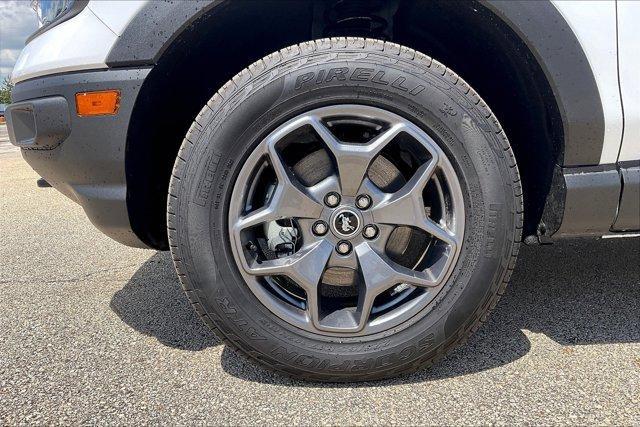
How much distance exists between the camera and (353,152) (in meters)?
1.40

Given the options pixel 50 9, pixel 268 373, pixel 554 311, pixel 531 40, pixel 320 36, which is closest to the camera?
pixel 531 40

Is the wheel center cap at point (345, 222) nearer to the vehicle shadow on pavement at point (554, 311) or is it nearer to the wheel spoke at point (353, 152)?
the wheel spoke at point (353, 152)

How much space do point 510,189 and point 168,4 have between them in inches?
48.1

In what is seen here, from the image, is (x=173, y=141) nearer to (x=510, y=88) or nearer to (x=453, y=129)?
(x=453, y=129)

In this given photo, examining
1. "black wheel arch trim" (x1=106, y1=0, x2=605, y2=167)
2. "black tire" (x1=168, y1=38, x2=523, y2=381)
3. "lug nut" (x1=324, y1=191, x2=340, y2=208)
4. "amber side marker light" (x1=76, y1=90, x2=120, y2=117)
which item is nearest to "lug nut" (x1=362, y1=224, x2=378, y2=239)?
"lug nut" (x1=324, y1=191, x2=340, y2=208)

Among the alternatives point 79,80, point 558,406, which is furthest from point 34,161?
point 558,406

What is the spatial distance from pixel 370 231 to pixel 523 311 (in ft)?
3.18

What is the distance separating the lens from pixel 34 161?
5.16 ft

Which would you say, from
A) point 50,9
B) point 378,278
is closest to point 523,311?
point 378,278

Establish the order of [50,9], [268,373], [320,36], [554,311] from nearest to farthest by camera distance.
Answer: [268,373] → [320,36] → [50,9] → [554,311]

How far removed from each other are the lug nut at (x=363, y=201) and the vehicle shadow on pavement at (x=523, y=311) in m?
0.59

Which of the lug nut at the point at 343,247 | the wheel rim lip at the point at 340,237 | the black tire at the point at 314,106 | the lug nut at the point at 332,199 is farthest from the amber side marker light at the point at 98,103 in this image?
the lug nut at the point at 343,247

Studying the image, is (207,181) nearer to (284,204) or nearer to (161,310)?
(284,204)

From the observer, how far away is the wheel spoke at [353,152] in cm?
139
